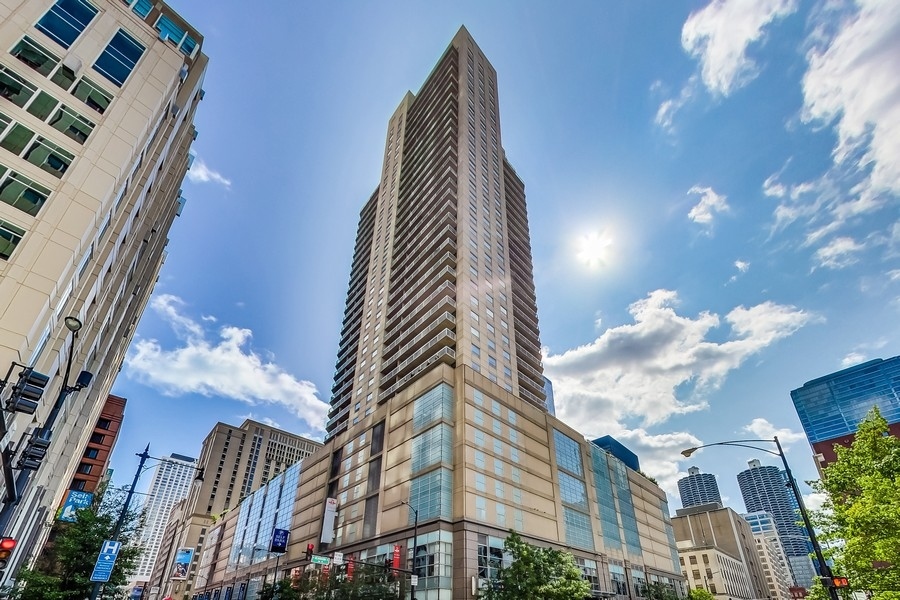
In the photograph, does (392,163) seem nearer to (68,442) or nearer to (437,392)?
(437,392)

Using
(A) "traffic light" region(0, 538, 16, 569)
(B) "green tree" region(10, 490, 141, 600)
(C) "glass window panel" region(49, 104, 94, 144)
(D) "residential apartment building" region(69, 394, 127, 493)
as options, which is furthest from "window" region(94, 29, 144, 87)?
(D) "residential apartment building" region(69, 394, 127, 493)

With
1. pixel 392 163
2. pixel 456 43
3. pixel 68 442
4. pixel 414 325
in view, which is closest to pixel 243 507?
pixel 68 442

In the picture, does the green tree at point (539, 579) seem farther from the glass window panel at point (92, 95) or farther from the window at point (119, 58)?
the window at point (119, 58)

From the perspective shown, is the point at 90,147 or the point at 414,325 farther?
the point at 414,325

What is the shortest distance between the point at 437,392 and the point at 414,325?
16.7 metres

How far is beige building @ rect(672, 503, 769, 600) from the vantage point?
112875 millimetres

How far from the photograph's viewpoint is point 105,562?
1950cm

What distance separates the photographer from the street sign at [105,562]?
62.3ft

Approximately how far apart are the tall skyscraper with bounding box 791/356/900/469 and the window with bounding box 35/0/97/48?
188m

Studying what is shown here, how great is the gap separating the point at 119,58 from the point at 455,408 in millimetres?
40796

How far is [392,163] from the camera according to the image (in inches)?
3971

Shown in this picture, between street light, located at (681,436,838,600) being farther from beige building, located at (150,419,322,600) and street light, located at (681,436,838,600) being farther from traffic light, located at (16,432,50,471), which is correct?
beige building, located at (150,419,322,600)

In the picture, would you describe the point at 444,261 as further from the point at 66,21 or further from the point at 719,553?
the point at 719,553

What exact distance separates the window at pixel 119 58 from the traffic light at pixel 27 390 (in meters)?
21.4
